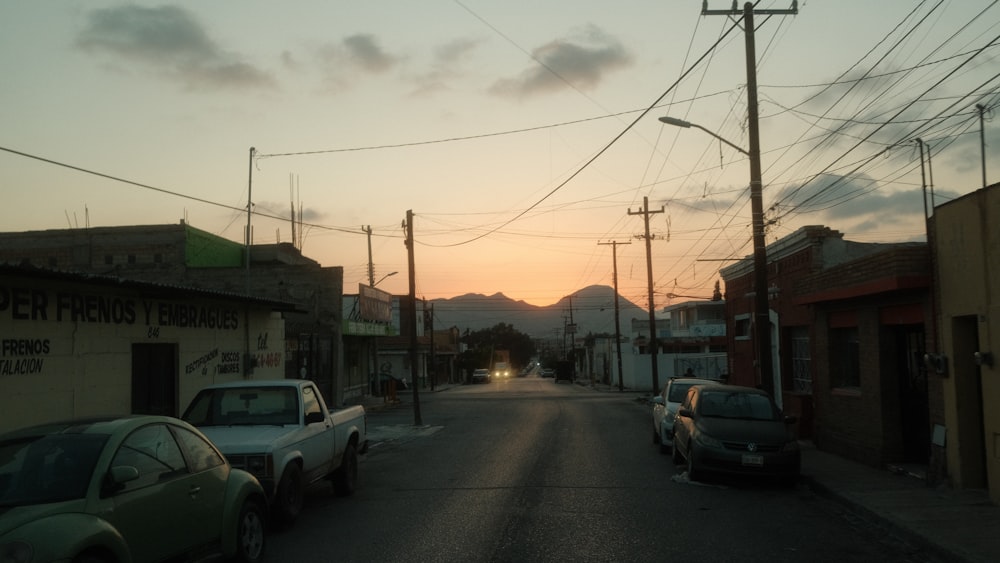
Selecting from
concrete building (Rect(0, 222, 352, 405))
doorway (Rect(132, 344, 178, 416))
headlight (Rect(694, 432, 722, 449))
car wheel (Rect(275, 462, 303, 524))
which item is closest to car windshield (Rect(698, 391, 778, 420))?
headlight (Rect(694, 432, 722, 449))

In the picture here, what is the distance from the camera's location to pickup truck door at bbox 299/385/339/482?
10.9m

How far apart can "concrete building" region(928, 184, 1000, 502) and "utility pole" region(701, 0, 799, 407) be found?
13.1 feet

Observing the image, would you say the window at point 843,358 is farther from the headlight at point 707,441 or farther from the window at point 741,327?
the window at point 741,327

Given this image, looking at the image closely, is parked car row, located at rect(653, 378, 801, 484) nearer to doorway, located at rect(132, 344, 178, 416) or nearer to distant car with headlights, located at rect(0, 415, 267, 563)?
distant car with headlights, located at rect(0, 415, 267, 563)

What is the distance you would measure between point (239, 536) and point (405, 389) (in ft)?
174

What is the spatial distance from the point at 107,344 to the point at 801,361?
16172 mm

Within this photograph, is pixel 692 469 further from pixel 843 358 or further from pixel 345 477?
pixel 843 358

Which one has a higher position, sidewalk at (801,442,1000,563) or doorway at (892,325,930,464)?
doorway at (892,325,930,464)

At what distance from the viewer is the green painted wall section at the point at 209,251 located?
1582 inches

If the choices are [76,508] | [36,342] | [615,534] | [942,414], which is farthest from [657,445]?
[76,508]

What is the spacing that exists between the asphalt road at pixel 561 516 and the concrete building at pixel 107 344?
4.36 meters

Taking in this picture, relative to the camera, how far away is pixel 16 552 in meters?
4.97

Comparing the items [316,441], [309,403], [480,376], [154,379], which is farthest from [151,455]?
[480,376]

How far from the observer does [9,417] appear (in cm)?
1234
